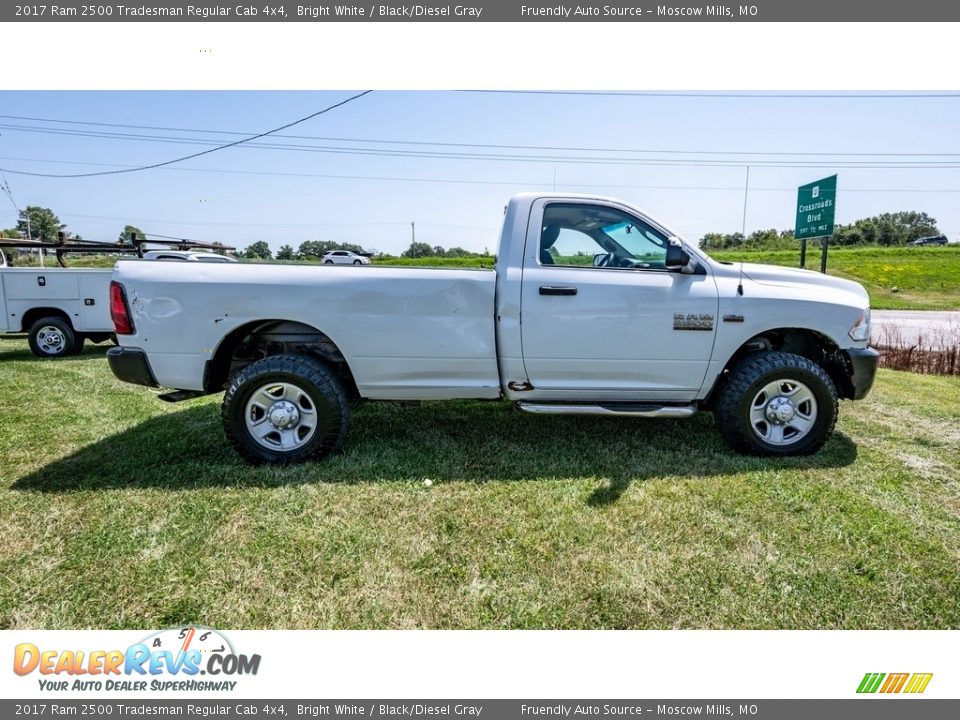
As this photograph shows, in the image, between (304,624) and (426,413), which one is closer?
(304,624)

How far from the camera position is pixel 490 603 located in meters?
2.19

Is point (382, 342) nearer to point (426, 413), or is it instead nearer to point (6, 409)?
point (426, 413)

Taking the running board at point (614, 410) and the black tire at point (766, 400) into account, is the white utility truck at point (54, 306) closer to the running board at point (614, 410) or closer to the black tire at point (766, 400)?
the running board at point (614, 410)

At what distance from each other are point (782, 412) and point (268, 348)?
3.90m

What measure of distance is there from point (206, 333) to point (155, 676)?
2.13 m

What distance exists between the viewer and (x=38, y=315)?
8.34 meters

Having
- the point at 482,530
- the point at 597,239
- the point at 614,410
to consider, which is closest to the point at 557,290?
the point at 597,239

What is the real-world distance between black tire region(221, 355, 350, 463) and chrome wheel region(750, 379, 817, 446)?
3.02m

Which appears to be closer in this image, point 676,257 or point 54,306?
point 676,257

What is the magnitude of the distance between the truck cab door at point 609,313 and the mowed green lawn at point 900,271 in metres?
20.3

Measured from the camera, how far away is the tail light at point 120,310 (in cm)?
332

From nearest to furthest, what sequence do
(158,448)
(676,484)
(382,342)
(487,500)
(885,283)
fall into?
1. (487,500)
2. (676,484)
3. (382,342)
4. (158,448)
5. (885,283)

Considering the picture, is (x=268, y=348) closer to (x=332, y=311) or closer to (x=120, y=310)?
(x=332, y=311)

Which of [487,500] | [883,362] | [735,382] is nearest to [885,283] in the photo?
[883,362]
